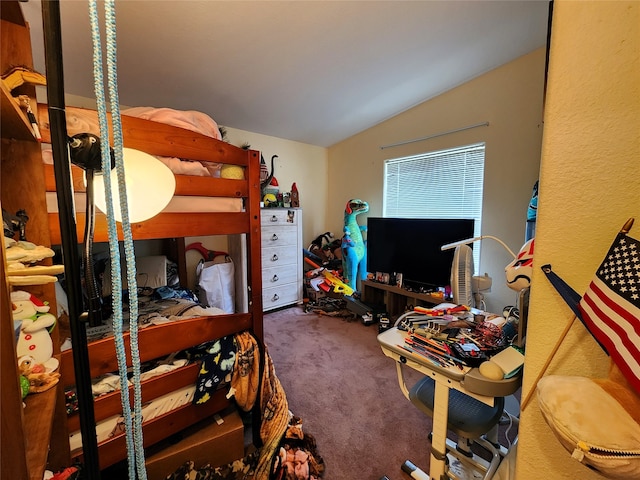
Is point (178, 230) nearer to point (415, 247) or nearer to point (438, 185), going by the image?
point (415, 247)

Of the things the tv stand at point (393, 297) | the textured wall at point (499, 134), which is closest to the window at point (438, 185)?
the textured wall at point (499, 134)

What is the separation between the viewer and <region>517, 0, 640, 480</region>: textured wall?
23.4 inches

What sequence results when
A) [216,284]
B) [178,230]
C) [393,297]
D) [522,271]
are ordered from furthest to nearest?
[393,297] → [216,284] → [178,230] → [522,271]

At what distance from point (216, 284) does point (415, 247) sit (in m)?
2.18

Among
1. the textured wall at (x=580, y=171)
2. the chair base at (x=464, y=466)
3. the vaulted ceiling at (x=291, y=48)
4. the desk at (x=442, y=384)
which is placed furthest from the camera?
the vaulted ceiling at (x=291, y=48)

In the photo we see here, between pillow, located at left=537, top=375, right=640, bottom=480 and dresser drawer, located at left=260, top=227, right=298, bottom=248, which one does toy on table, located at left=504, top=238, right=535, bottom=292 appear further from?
dresser drawer, located at left=260, top=227, right=298, bottom=248

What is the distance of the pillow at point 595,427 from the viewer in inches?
19.1

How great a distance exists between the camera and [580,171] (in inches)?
25.5

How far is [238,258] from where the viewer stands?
3.11 metres

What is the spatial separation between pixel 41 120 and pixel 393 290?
9.58ft

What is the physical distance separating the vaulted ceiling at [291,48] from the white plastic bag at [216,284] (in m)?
1.62

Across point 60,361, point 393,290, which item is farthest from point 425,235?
point 60,361

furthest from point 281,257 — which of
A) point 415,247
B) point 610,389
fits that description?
point 610,389

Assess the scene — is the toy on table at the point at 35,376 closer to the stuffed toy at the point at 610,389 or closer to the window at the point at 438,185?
the stuffed toy at the point at 610,389
